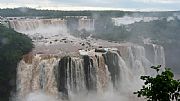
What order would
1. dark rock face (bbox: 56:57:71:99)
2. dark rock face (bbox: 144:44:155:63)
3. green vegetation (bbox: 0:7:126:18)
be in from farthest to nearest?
green vegetation (bbox: 0:7:126:18), dark rock face (bbox: 144:44:155:63), dark rock face (bbox: 56:57:71:99)

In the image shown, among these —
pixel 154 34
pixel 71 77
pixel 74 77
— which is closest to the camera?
pixel 71 77

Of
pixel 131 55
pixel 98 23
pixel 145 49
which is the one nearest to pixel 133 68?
pixel 131 55

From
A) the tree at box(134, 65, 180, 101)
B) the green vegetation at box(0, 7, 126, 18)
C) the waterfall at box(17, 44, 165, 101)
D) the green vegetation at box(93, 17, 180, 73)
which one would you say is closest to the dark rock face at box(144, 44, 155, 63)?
the green vegetation at box(93, 17, 180, 73)

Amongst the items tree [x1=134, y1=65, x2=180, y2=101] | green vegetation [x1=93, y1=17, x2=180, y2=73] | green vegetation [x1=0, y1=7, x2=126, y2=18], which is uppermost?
tree [x1=134, y1=65, x2=180, y2=101]

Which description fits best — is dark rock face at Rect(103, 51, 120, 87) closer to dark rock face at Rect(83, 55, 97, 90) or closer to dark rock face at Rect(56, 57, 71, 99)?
dark rock face at Rect(83, 55, 97, 90)

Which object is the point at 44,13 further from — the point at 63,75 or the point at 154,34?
the point at 63,75

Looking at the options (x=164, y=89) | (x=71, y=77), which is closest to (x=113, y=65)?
(x=71, y=77)

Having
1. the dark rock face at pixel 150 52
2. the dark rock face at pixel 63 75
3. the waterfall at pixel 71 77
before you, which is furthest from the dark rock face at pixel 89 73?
the dark rock face at pixel 150 52

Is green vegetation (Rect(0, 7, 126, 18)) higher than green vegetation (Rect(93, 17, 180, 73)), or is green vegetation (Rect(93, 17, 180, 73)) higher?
green vegetation (Rect(0, 7, 126, 18))

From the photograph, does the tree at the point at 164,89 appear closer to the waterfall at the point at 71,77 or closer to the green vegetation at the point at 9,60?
the waterfall at the point at 71,77
